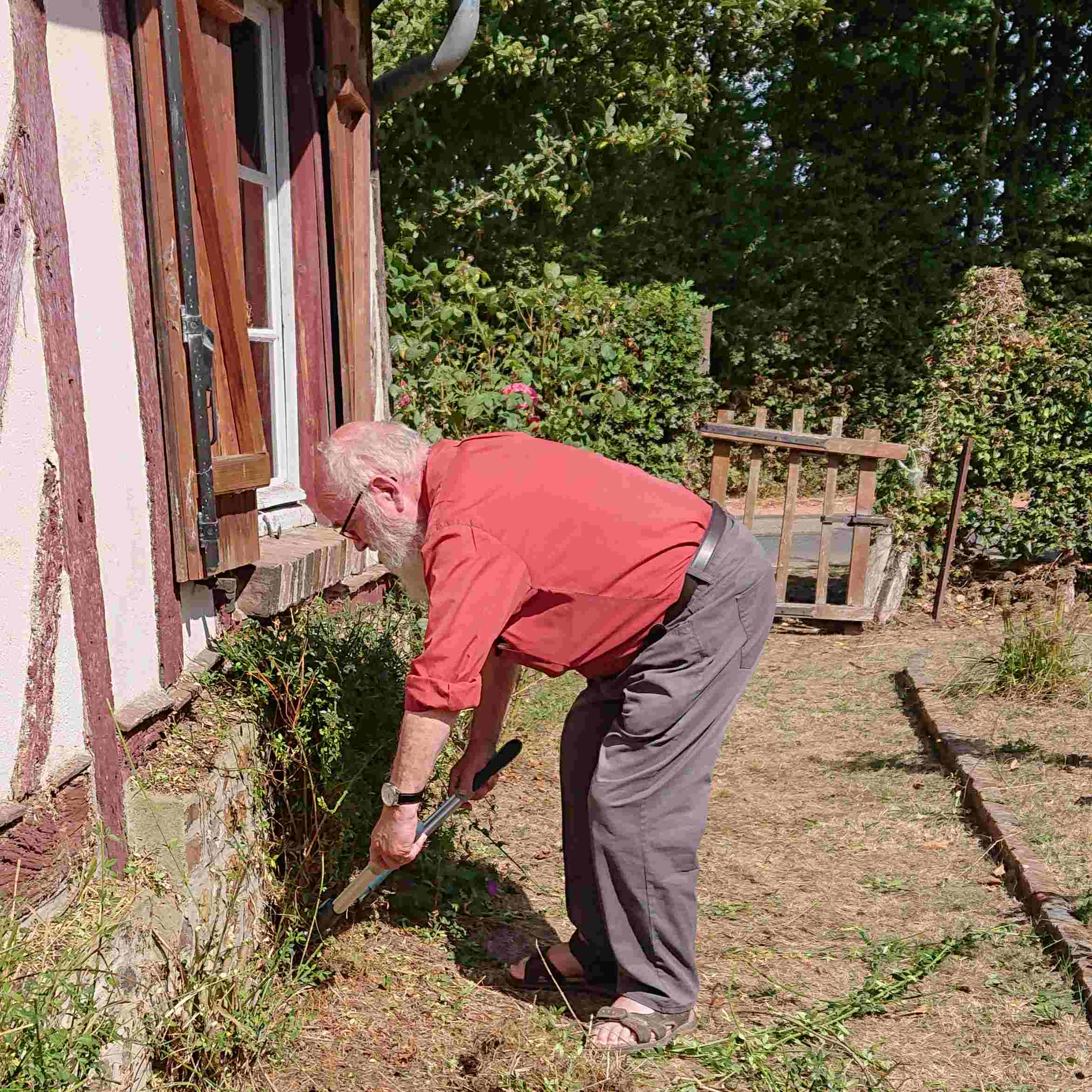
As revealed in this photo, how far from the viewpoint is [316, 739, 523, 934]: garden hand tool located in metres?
2.68

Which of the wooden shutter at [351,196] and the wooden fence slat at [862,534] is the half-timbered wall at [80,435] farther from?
the wooden fence slat at [862,534]

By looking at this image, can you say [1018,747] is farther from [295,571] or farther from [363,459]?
[363,459]

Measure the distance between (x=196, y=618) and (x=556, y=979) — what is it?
4.80ft

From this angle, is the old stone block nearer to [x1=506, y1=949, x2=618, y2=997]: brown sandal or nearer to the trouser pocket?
[x1=506, y1=949, x2=618, y2=997]: brown sandal

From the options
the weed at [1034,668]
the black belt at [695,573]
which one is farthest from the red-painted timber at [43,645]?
the weed at [1034,668]

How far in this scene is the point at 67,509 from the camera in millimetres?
2373

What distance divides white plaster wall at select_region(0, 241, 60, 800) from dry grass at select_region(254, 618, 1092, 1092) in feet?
3.50

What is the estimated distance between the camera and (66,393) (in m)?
2.37

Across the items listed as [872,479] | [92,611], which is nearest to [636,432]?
[872,479]

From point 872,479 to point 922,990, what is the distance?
4.62 meters

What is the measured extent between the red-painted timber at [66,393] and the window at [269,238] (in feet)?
4.30

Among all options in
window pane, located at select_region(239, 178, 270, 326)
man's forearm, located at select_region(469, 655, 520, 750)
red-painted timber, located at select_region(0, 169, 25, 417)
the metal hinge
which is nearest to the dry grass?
man's forearm, located at select_region(469, 655, 520, 750)

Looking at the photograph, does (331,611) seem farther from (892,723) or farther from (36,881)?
(892,723)

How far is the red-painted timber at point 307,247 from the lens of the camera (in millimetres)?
3936
